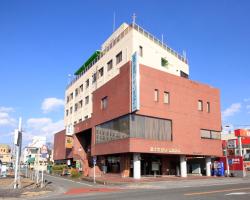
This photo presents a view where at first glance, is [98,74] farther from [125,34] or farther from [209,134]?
[209,134]

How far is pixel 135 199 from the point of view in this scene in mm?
17484

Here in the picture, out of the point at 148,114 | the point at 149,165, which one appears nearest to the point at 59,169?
the point at 149,165

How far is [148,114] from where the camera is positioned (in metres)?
36.1

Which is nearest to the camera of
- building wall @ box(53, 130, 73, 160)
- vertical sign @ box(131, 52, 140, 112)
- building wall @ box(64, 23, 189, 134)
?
vertical sign @ box(131, 52, 140, 112)

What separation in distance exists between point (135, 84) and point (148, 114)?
3766 millimetres

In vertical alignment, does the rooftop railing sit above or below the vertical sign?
above

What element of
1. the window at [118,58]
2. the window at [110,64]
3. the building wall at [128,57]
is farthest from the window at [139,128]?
the window at [110,64]

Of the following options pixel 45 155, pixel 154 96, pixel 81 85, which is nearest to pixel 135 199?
pixel 45 155

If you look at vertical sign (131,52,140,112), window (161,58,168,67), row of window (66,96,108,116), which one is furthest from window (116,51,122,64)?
vertical sign (131,52,140,112)

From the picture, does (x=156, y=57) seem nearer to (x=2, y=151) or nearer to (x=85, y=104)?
(x=85, y=104)

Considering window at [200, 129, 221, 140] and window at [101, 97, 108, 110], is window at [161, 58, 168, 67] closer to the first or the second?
window at [101, 97, 108, 110]

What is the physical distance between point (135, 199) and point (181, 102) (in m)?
24.6

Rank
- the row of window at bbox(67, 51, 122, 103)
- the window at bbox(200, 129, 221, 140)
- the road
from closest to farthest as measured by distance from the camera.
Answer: the road
the window at bbox(200, 129, 221, 140)
the row of window at bbox(67, 51, 122, 103)

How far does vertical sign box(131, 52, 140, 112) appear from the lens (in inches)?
1346
